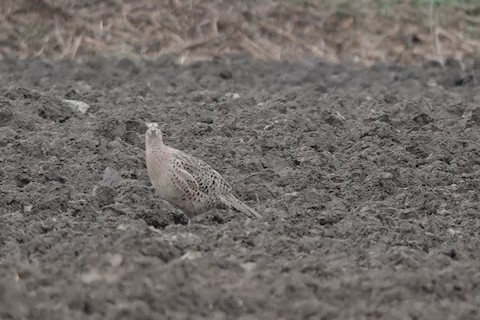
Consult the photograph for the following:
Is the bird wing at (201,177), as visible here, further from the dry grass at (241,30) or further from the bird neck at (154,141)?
the dry grass at (241,30)

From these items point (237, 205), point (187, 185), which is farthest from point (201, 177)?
point (237, 205)

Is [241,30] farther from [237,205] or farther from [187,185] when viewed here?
[237,205]

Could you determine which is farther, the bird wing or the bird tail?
the bird wing

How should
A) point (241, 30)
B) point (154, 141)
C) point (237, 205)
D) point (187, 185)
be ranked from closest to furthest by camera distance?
point (237, 205)
point (187, 185)
point (154, 141)
point (241, 30)

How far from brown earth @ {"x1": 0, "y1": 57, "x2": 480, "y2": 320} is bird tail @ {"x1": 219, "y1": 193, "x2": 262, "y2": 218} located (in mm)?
105

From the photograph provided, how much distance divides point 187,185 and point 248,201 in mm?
536

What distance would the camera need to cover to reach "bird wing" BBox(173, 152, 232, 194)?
8.13 metres

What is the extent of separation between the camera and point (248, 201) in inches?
332

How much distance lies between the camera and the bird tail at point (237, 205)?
7.84 m

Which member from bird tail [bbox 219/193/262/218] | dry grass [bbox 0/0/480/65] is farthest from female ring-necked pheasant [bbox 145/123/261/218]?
dry grass [bbox 0/0/480/65]

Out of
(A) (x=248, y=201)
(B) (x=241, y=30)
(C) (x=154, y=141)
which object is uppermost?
(C) (x=154, y=141)

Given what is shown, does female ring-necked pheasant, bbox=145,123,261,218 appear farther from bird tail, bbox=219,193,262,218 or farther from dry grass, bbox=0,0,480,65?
dry grass, bbox=0,0,480,65

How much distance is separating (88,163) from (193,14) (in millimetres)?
10486

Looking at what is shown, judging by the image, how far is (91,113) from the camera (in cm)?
1116
